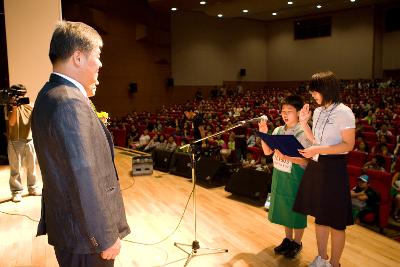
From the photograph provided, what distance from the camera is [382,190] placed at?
Answer: 4.47 metres

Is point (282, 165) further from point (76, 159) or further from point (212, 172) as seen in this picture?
point (212, 172)

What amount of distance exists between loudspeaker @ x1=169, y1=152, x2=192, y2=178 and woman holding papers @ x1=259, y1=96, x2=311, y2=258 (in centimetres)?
A: 327

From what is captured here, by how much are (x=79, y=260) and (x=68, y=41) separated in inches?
32.7

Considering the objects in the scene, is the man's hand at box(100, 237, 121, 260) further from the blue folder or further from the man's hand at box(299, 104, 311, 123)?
the man's hand at box(299, 104, 311, 123)

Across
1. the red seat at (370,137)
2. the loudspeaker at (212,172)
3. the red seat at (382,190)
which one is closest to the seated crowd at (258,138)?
the red seat at (370,137)

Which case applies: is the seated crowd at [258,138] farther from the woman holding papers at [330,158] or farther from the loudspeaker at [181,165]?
the woman holding papers at [330,158]

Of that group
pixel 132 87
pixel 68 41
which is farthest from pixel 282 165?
pixel 132 87

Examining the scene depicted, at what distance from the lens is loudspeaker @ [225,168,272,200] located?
4727 millimetres

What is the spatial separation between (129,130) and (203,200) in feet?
22.1

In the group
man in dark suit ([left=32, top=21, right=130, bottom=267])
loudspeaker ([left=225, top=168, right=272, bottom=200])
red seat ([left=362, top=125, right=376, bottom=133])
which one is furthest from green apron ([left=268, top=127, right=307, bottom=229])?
red seat ([left=362, top=125, right=376, bottom=133])

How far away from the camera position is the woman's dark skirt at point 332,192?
247cm

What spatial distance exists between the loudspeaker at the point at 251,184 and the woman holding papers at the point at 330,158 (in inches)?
83.2

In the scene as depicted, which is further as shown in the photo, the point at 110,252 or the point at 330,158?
the point at 330,158

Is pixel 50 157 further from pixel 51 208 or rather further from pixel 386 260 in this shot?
pixel 386 260
